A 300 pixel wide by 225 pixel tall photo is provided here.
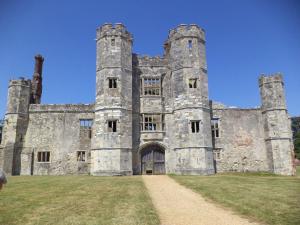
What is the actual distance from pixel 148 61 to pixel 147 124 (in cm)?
616

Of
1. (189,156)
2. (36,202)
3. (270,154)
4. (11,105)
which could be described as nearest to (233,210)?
(36,202)

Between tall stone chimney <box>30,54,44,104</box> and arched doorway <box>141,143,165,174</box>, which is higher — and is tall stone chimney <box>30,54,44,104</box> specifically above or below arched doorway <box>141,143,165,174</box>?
above

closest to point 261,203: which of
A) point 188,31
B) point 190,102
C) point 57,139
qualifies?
point 190,102

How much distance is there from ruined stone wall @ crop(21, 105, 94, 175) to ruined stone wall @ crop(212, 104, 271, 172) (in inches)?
497

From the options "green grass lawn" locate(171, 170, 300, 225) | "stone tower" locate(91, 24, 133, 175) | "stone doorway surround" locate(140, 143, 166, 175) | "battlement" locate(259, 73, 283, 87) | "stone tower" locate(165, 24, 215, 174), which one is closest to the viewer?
"green grass lawn" locate(171, 170, 300, 225)

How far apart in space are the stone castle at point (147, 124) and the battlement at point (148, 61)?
10cm

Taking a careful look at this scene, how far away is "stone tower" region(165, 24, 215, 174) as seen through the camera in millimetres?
20453

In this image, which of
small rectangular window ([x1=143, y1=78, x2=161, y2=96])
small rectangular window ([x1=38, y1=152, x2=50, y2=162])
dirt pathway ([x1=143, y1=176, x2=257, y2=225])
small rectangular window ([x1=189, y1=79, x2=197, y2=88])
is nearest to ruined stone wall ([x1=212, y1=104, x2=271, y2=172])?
small rectangular window ([x1=189, y1=79, x2=197, y2=88])

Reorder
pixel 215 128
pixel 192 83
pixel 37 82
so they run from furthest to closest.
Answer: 1. pixel 37 82
2. pixel 215 128
3. pixel 192 83

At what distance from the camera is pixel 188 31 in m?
22.9

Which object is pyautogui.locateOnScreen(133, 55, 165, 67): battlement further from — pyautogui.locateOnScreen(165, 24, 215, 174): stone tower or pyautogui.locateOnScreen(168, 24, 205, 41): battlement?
pyautogui.locateOnScreen(168, 24, 205, 41): battlement

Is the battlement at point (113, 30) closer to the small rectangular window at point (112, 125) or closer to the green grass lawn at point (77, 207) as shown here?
the small rectangular window at point (112, 125)

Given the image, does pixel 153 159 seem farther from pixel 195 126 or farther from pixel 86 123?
pixel 86 123

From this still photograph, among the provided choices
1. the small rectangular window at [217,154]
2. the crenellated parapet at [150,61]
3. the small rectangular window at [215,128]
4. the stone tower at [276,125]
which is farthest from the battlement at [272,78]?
the crenellated parapet at [150,61]
